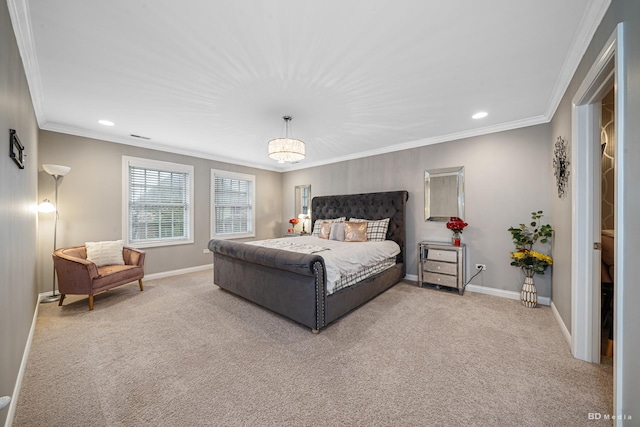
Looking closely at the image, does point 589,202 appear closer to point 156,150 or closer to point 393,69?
point 393,69

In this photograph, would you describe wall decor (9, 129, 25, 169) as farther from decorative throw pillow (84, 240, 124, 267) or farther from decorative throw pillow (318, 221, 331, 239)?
decorative throw pillow (318, 221, 331, 239)

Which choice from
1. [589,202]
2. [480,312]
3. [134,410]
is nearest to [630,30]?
[589,202]

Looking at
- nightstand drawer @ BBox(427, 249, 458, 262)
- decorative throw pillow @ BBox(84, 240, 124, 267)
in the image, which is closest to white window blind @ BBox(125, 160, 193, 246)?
decorative throw pillow @ BBox(84, 240, 124, 267)

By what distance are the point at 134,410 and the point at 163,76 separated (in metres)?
2.66

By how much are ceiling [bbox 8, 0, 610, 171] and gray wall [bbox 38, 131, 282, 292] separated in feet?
1.21

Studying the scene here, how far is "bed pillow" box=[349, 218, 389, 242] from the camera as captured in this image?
4250 millimetres

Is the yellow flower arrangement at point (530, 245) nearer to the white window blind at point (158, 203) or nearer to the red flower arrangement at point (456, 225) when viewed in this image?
the red flower arrangement at point (456, 225)

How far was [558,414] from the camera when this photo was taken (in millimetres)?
1479

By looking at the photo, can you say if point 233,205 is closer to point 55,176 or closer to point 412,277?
point 55,176

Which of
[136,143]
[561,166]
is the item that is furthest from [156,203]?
[561,166]

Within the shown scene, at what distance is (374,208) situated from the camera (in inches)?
183

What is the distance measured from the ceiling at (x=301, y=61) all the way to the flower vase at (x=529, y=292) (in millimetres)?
2027

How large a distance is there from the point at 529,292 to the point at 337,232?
279 centimetres

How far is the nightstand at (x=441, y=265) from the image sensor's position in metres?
3.63
